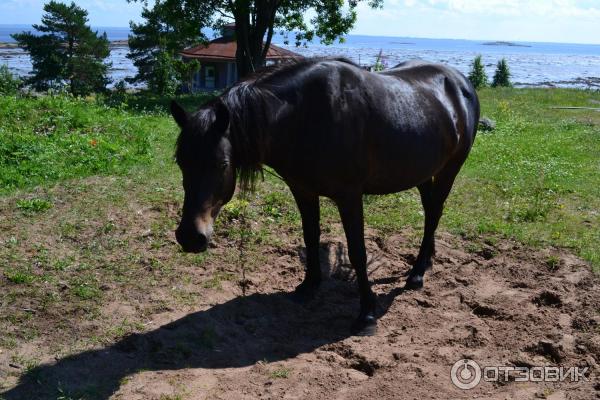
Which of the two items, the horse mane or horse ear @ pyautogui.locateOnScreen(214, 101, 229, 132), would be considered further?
the horse mane

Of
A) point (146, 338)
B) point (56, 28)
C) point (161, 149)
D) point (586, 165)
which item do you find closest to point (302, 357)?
point (146, 338)

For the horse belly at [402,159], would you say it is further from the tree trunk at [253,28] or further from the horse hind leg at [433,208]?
the tree trunk at [253,28]

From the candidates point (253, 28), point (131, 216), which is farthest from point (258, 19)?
point (131, 216)

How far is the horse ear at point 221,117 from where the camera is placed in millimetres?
3635

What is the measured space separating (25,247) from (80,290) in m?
1.09

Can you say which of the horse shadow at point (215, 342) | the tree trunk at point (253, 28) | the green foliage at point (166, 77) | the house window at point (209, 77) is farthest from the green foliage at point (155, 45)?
the horse shadow at point (215, 342)

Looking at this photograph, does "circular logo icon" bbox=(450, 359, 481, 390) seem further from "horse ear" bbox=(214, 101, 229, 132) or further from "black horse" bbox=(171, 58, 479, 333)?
"horse ear" bbox=(214, 101, 229, 132)

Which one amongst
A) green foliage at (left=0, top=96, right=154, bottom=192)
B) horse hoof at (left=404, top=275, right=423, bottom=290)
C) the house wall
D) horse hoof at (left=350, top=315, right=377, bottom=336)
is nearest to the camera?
horse hoof at (left=350, top=315, right=377, bottom=336)

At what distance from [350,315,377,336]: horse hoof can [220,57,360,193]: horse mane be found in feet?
4.84

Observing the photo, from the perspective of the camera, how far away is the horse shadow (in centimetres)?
366

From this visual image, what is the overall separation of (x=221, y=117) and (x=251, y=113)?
0.38 metres

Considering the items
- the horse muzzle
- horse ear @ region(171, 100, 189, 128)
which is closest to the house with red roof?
horse ear @ region(171, 100, 189, 128)

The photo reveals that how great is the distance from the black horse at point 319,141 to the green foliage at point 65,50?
4005cm

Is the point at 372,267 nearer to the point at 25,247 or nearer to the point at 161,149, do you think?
the point at 25,247
